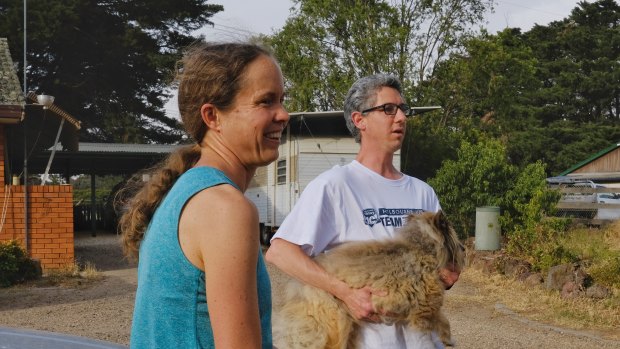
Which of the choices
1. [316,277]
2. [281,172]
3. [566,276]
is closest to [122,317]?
[566,276]

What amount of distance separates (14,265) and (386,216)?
1136 cm

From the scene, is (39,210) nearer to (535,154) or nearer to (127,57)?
(127,57)

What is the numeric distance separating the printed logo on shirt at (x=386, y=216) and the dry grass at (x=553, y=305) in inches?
259

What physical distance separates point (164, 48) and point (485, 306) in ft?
108

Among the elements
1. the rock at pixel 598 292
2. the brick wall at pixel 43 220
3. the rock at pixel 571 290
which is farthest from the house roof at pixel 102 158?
the rock at pixel 598 292

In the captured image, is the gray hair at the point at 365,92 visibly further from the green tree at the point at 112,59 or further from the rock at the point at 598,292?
the green tree at the point at 112,59

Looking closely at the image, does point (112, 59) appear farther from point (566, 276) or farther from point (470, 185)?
point (566, 276)

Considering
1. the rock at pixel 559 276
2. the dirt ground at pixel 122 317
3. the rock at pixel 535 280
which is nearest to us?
the dirt ground at pixel 122 317

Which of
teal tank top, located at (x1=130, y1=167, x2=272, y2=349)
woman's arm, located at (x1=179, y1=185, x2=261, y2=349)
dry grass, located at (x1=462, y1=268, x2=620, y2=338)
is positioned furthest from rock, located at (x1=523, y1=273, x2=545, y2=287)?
woman's arm, located at (x1=179, y1=185, x2=261, y2=349)

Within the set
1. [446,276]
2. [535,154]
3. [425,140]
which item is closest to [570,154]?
[535,154]

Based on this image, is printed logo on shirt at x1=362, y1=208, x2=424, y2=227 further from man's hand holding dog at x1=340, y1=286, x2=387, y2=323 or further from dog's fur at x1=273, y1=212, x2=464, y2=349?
man's hand holding dog at x1=340, y1=286, x2=387, y2=323

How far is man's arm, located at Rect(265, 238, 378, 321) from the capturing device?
282 cm

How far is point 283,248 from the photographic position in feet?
10.3

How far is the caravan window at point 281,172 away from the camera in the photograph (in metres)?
20.3
